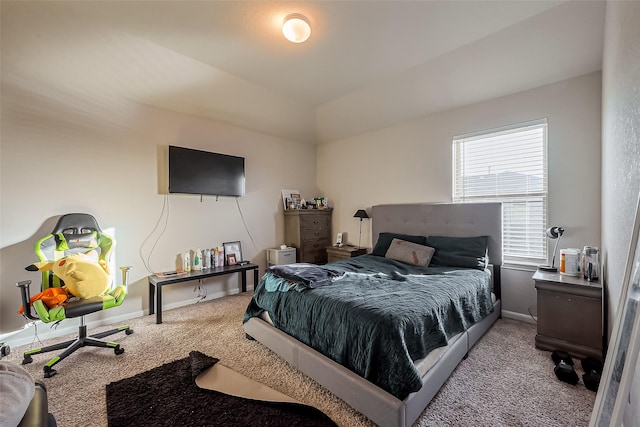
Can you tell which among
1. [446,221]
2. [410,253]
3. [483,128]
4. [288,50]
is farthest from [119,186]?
[483,128]

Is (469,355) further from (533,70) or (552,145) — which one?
(533,70)

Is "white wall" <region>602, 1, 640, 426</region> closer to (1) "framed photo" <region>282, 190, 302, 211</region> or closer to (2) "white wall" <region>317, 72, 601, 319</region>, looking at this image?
(2) "white wall" <region>317, 72, 601, 319</region>

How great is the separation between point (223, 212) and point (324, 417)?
10.3 ft

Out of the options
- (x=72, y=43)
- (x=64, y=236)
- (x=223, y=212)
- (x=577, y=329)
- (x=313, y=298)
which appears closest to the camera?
(x=313, y=298)

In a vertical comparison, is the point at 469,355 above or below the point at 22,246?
below

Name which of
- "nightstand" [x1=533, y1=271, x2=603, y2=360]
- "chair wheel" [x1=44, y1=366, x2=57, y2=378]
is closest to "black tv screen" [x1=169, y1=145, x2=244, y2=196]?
"chair wheel" [x1=44, y1=366, x2=57, y2=378]

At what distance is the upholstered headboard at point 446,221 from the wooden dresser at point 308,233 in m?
1.03

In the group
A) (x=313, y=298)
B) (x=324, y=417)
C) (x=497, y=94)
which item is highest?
(x=497, y=94)

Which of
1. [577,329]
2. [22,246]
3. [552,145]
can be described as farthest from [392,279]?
[22,246]

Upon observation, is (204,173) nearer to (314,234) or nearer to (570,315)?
(314,234)

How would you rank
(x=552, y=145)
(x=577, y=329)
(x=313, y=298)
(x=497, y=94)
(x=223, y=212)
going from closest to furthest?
(x=313, y=298) < (x=577, y=329) < (x=552, y=145) < (x=497, y=94) < (x=223, y=212)

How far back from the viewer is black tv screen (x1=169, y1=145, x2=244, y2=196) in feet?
11.2

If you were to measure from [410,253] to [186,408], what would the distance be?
8.71 feet

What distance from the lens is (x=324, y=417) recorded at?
1.55 metres
